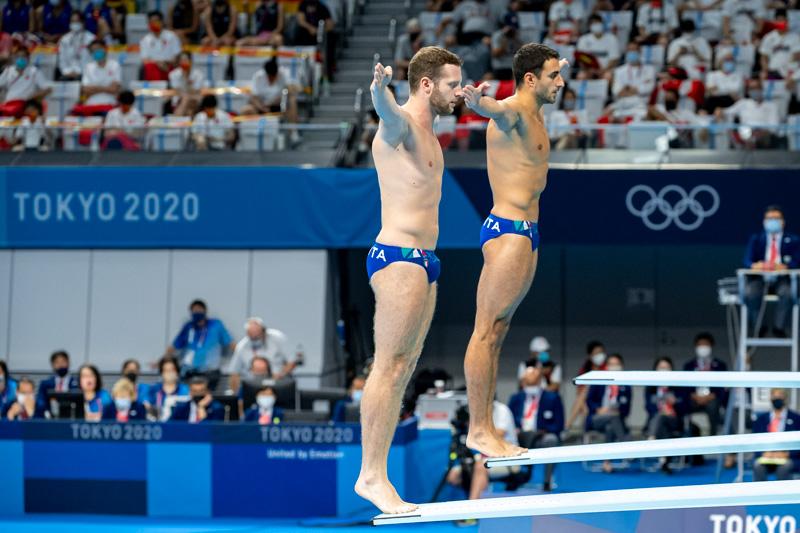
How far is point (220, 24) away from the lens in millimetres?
20125

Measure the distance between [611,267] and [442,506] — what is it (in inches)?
547

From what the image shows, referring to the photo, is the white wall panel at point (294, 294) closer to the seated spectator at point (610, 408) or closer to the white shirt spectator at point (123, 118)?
the white shirt spectator at point (123, 118)

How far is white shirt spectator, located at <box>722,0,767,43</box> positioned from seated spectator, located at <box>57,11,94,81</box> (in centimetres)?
929

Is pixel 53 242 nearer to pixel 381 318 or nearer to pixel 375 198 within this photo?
pixel 375 198

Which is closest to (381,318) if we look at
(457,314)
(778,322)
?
(778,322)

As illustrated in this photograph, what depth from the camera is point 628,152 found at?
15.8 metres

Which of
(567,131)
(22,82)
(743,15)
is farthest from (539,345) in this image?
(22,82)

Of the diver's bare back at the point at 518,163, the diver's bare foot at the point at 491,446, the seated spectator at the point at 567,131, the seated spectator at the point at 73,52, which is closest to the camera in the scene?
the diver's bare foot at the point at 491,446

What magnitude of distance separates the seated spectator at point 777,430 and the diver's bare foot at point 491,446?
718cm

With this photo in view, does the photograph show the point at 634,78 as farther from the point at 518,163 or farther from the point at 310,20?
the point at 518,163

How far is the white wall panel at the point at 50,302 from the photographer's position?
1772 cm

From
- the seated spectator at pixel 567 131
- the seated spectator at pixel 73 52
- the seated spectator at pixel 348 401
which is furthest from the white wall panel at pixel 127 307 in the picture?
the seated spectator at pixel 567 131

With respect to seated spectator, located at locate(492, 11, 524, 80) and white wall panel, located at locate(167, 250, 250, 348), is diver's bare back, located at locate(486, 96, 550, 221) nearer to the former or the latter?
white wall panel, located at locate(167, 250, 250, 348)

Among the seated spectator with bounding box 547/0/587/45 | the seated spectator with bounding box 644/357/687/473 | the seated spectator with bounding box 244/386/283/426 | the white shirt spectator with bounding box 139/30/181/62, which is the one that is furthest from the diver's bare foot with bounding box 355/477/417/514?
the white shirt spectator with bounding box 139/30/181/62
